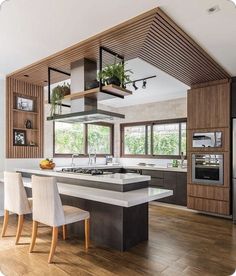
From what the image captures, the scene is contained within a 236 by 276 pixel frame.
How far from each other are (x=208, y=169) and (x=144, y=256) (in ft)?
7.54

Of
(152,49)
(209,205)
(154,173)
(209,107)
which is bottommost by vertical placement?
(209,205)

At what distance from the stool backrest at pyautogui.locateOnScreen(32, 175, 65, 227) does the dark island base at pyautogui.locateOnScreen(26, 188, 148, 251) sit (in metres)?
0.62

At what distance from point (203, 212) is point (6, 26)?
4.44 metres

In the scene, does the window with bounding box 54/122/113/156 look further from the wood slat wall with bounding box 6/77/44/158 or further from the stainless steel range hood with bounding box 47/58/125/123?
the stainless steel range hood with bounding box 47/58/125/123

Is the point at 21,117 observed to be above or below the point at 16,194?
above

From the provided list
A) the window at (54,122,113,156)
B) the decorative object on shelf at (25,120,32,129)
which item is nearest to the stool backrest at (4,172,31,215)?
the decorative object on shelf at (25,120,32,129)

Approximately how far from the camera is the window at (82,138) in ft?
19.3

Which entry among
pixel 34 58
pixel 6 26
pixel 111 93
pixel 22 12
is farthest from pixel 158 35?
pixel 34 58

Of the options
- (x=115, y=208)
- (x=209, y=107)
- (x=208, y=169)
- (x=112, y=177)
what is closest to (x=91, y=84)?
(x=112, y=177)

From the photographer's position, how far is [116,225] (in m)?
2.91

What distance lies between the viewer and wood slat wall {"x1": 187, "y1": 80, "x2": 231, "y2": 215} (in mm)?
4180

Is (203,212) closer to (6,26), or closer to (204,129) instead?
(204,129)

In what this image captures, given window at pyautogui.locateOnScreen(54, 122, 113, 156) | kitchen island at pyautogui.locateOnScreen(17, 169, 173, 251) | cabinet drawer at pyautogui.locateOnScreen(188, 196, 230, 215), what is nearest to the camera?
kitchen island at pyautogui.locateOnScreen(17, 169, 173, 251)

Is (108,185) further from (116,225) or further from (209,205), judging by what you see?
(209,205)
